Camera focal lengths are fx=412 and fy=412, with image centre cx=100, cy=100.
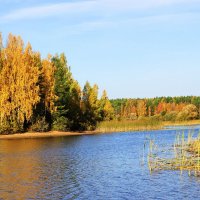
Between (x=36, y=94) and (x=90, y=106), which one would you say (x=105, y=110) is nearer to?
(x=90, y=106)

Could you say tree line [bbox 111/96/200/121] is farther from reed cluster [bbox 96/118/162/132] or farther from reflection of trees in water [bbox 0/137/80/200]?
reflection of trees in water [bbox 0/137/80/200]

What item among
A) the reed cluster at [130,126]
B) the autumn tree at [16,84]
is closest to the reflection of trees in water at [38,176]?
the autumn tree at [16,84]

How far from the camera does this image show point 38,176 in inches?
872

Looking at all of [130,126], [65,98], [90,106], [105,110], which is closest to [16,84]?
[65,98]

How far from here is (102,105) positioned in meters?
89.9

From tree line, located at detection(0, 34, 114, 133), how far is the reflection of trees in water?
92.1ft

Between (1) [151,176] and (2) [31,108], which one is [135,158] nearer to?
(1) [151,176]

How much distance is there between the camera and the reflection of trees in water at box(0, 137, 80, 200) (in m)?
17.7

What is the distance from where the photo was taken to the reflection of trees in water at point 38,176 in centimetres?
1772

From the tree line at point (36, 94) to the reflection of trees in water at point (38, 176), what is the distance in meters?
28.1

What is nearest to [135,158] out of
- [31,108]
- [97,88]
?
[31,108]

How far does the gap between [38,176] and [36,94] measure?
3926cm

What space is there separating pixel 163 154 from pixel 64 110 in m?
41.1

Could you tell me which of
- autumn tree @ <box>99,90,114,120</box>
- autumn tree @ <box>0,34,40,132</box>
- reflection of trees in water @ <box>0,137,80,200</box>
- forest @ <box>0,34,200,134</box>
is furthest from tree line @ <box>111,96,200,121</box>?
reflection of trees in water @ <box>0,137,80,200</box>
